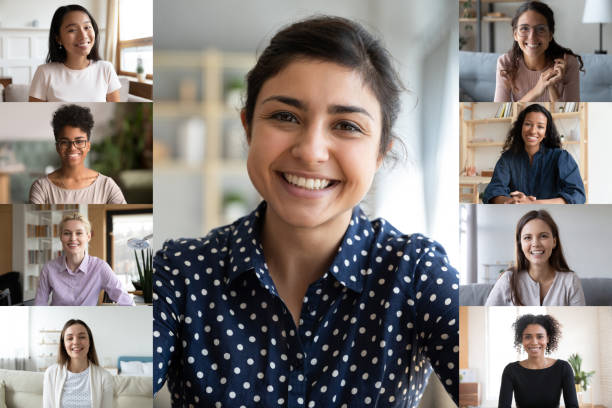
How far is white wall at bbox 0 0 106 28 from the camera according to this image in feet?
4.88

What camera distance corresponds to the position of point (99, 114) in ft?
4.91

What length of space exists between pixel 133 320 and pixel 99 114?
0.49 metres

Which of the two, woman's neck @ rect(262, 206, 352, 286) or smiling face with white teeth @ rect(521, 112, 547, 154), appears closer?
smiling face with white teeth @ rect(521, 112, 547, 154)

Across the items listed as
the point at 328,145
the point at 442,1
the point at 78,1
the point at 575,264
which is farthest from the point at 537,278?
the point at 78,1

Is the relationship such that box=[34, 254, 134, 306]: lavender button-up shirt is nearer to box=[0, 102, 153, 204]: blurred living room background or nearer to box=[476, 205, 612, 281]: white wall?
box=[0, 102, 153, 204]: blurred living room background

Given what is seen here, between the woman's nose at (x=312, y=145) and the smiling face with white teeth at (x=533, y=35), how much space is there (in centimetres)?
50

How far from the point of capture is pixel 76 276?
60.3 inches

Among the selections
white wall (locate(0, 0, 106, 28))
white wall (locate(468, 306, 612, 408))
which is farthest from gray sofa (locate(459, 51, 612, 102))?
white wall (locate(0, 0, 106, 28))

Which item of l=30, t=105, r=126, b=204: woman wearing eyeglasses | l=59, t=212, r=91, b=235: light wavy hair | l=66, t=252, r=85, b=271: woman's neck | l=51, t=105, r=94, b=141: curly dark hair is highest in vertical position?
l=51, t=105, r=94, b=141: curly dark hair

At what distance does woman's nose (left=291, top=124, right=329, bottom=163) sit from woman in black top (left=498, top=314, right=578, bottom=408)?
0.60 m

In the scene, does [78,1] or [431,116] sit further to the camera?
[431,116]

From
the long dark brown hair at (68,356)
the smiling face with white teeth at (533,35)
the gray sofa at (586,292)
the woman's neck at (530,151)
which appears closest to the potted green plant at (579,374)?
the gray sofa at (586,292)

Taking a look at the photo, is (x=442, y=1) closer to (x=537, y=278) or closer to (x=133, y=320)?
(x=537, y=278)

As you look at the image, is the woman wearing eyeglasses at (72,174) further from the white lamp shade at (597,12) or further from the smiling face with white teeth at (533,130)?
the white lamp shade at (597,12)
